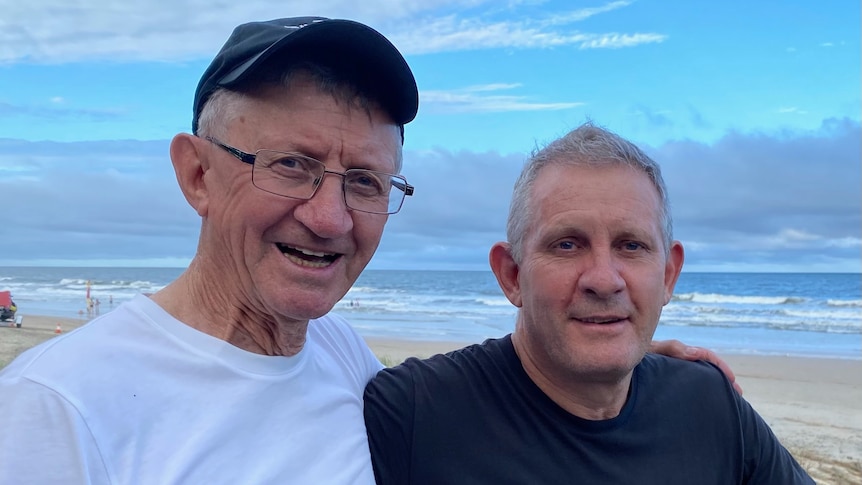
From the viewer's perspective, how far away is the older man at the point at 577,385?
Answer: 217cm

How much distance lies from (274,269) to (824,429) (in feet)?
29.5

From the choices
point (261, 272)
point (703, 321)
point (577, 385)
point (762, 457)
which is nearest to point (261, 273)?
point (261, 272)

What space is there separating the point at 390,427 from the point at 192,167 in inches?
40.9

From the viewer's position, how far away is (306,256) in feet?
6.07

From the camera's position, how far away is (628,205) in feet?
7.44

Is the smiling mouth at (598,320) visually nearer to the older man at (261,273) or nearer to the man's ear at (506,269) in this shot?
the man's ear at (506,269)

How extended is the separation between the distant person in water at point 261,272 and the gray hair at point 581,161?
618 millimetres

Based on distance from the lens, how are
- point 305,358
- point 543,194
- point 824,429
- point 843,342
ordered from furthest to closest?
point 843,342
point 824,429
point 543,194
point 305,358

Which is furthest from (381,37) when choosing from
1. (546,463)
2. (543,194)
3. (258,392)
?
(546,463)

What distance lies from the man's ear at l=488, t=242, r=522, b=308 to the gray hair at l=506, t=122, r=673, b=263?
0.05 metres

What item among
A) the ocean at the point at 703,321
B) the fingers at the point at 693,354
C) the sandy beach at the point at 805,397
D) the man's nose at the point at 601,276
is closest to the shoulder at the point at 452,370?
the man's nose at the point at 601,276

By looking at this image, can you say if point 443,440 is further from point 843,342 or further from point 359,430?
point 843,342

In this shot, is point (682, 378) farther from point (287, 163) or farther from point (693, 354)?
point (287, 163)

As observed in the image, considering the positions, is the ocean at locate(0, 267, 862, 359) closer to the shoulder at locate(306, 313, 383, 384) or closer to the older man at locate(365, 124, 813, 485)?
the shoulder at locate(306, 313, 383, 384)
